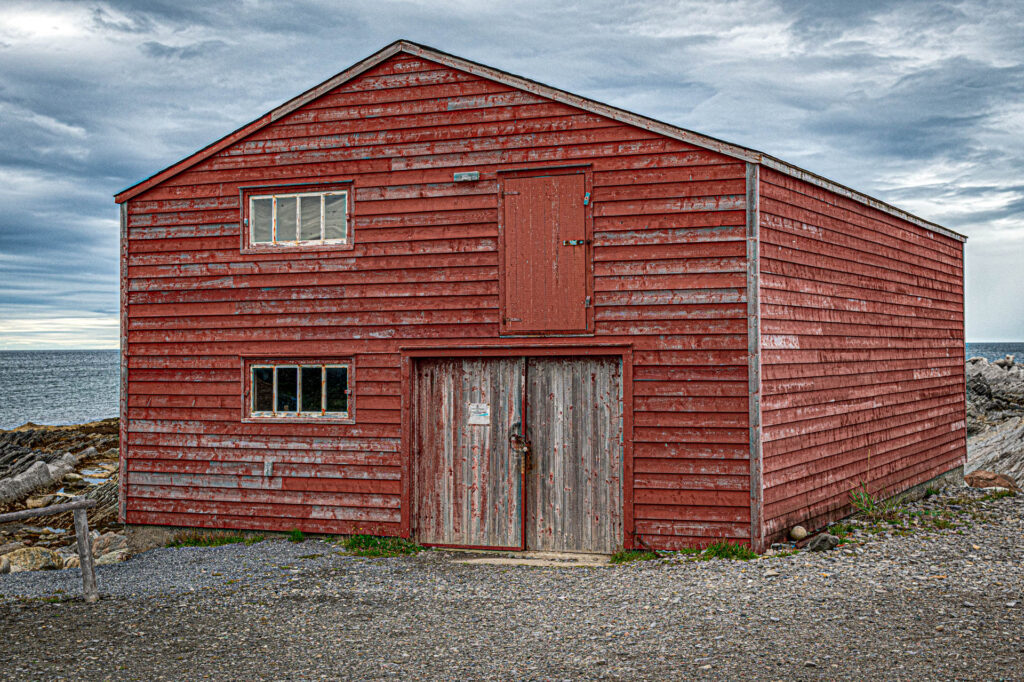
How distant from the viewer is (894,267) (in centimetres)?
1294

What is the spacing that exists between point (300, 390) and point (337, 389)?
54cm

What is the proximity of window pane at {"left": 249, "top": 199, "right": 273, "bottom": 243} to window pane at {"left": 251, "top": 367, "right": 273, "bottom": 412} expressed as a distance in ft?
5.58

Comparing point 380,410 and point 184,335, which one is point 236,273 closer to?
point 184,335

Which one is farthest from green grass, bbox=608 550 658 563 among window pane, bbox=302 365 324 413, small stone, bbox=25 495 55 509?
small stone, bbox=25 495 55 509

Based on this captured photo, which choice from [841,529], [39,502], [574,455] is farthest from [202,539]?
[39,502]

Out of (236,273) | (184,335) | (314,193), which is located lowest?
(184,335)

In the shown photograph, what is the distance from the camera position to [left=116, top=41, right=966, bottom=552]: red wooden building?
9.53 m

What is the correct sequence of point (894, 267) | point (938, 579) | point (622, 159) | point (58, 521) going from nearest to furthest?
point (938, 579) < point (622, 159) < point (894, 267) < point (58, 521)

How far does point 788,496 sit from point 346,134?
272 inches

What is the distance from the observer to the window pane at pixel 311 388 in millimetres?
10984

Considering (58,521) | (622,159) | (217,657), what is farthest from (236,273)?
(58,521)

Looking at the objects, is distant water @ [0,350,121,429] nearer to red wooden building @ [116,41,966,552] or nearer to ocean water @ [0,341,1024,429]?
ocean water @ [0,341,1024,429]

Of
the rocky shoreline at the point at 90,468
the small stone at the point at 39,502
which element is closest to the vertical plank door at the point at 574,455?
the rocky shoreline at the point at 90,468

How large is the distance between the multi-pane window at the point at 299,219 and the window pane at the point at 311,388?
1.62 m
